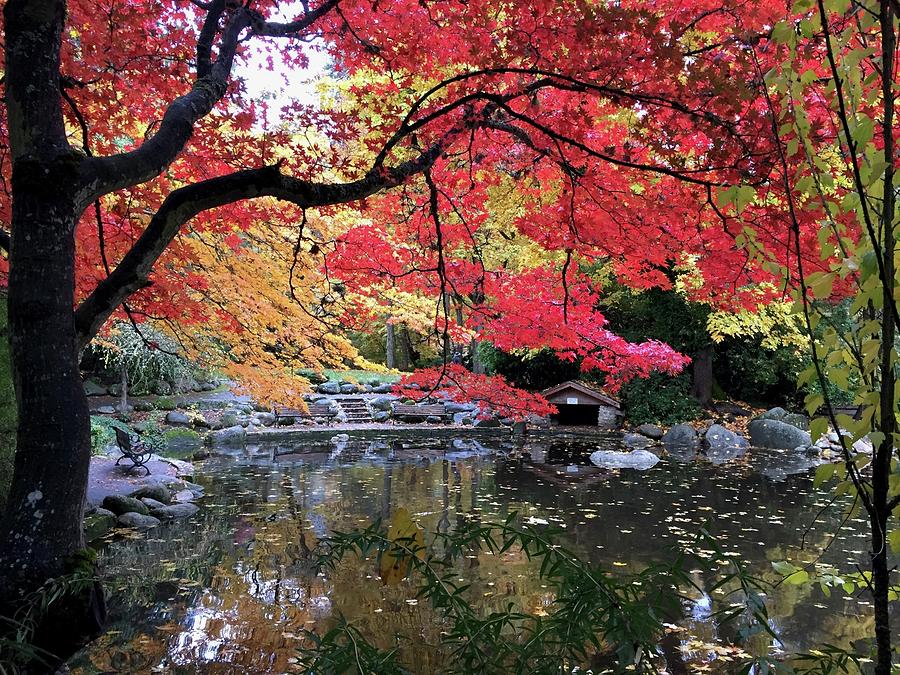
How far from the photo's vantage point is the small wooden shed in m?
13.6

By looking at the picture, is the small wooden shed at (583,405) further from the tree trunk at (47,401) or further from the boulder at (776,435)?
the tree trunk at (47,401)

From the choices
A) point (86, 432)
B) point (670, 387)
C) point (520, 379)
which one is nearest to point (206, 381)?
point (520, 379)

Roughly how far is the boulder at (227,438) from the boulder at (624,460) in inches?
302

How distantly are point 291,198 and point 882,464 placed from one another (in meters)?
2.97

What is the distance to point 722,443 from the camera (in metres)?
12.2

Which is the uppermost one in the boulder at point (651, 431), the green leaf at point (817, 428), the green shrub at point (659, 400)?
the green leaf at point (817, 428)

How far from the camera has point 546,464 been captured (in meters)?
10.2

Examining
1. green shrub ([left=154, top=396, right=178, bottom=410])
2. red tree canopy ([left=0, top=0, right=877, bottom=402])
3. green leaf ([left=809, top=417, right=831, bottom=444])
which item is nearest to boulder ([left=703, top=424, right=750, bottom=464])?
red tree canopy ([left=0, top=0, right=877, bottom=402])

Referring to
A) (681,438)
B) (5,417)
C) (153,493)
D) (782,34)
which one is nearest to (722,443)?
(681,438)

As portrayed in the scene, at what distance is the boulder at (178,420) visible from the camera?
14086 mm

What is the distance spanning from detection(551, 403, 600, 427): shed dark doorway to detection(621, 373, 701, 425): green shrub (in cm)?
79

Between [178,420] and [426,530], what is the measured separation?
407 inches

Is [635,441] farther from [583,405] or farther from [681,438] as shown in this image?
[583,405]

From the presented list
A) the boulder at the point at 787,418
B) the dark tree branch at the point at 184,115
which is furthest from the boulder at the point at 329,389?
the dark tree branch at the point at 184,115
